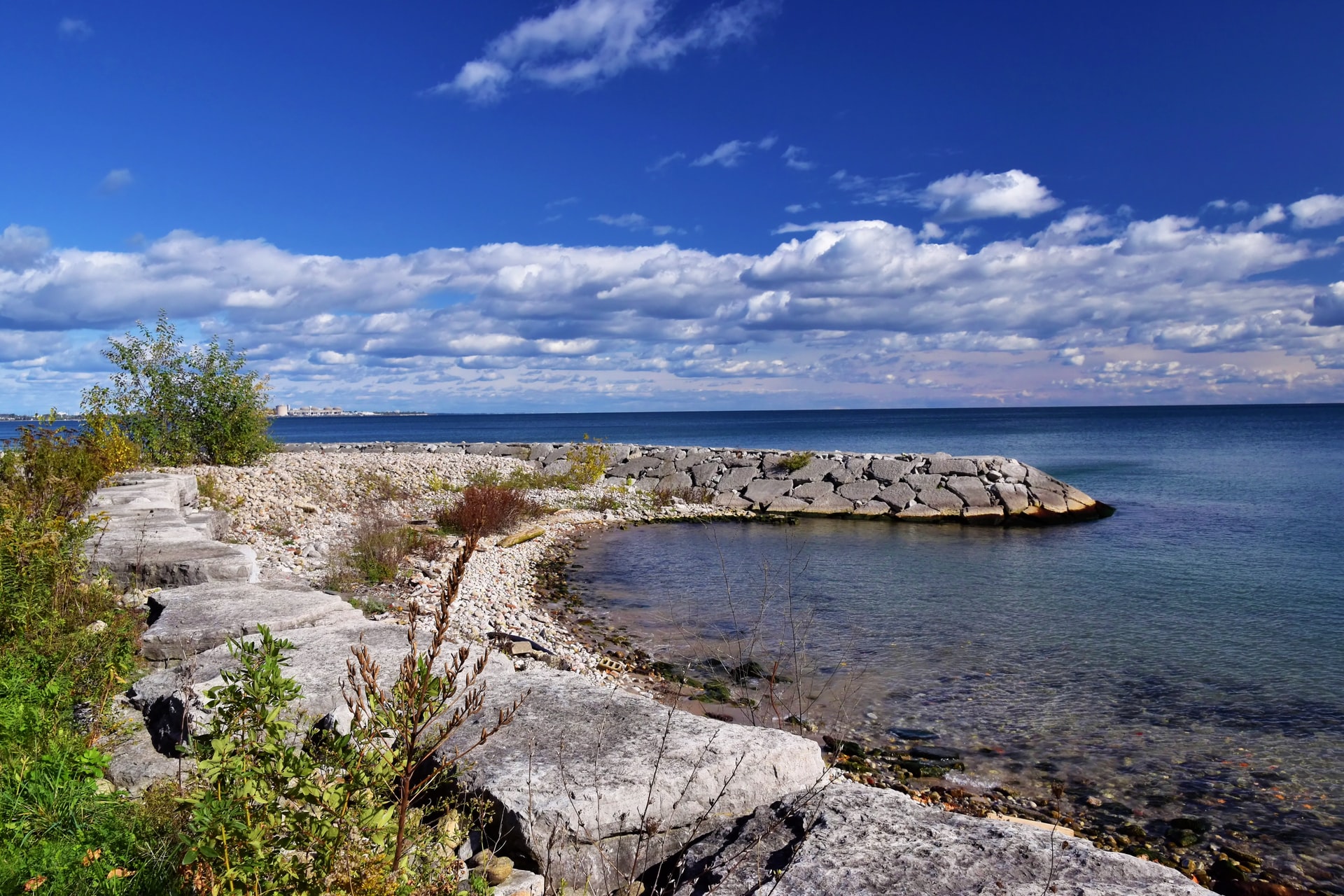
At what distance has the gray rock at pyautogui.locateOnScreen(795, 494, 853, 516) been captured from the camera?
19.5 m

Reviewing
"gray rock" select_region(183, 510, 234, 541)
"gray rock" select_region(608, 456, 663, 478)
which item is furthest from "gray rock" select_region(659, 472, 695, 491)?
"gray rock" select_region(183, 510, 234, 541)

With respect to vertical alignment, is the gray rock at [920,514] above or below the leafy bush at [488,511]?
below

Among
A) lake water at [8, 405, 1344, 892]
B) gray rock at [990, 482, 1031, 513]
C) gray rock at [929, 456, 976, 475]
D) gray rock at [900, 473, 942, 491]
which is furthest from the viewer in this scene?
gray rock at [929, 456, 976, 475]

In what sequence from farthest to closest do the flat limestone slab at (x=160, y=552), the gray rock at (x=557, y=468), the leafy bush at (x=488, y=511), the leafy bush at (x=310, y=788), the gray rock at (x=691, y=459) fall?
the gray rock at (x=691, y=459) < the gray rock at (x=557, y=468) < the leafy bush at (x=488, y=511) < the flat limestone slab at (x=160, y=552) < the leafy bush at (x=310, y=788)

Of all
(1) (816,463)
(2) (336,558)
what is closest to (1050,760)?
(2) (336,558)

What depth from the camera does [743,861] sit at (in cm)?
277

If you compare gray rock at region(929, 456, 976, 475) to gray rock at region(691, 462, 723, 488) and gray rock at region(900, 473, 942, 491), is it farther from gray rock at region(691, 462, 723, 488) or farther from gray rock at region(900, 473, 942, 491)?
gray rock at region(691, 462, 723, 488)

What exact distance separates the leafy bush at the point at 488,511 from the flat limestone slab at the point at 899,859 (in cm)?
967

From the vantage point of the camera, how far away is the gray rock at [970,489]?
749 inches

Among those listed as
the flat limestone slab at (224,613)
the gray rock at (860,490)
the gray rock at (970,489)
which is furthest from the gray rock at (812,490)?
the flat limestone slab at (224,613)

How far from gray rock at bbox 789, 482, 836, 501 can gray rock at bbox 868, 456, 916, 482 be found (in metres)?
1.22

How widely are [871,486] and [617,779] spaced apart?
17.7 metres

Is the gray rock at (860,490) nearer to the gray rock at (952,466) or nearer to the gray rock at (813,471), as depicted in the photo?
the gray rock at (813,471)

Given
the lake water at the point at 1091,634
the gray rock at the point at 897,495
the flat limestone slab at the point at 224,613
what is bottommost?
the lake water at the point at 1091,634
